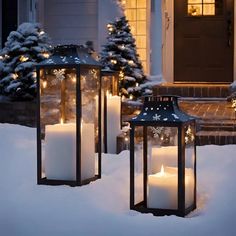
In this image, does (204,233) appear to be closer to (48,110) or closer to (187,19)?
(48,110)

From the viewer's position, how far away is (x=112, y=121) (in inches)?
223

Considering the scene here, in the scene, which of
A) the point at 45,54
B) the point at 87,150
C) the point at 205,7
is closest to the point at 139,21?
the point at 205,7

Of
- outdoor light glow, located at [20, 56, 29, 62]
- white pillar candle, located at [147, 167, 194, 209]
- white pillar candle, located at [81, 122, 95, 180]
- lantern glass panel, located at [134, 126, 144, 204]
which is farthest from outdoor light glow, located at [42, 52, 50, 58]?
white pillar candle, located at [147, 167, 194, 209]

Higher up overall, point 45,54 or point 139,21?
point 139,21

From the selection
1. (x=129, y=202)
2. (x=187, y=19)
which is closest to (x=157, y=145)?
(x=129, y=202)

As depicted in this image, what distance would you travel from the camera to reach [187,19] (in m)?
10.8

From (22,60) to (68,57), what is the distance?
540 centimetres

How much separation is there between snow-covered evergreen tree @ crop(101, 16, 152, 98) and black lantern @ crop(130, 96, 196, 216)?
5562 millimetres

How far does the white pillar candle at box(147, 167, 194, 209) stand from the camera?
3.51 m

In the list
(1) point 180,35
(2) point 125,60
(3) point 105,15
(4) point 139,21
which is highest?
(3) point 105,15

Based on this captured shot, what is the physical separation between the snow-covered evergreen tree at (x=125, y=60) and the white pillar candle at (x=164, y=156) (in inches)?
218

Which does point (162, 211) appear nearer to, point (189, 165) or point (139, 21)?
point (189, 165)

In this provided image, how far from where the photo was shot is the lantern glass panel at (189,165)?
11.6 ft

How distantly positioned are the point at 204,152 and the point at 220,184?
890 millimetres
